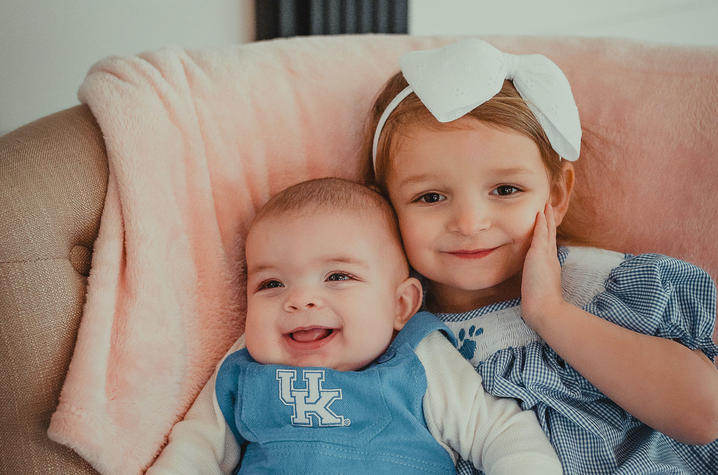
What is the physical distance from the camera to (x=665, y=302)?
0.94 m

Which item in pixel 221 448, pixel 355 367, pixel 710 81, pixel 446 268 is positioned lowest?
pixel 221 448

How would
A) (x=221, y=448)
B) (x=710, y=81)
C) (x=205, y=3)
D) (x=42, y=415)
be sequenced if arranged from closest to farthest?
(x=42, y=415)
(x=221, y=448)
(x=710, y=81)
(x=205, y=3)

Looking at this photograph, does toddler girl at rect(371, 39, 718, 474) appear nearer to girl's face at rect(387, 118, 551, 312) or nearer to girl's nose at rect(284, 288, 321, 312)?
girl's face at rect(387, 118, 551, 312)

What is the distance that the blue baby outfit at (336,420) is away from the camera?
0.90m

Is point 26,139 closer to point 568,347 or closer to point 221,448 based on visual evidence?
point 221,448

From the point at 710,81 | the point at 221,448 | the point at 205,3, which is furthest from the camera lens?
the point at 205,3

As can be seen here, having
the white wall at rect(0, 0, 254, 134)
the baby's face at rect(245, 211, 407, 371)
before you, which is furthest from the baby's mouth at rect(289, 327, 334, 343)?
the white wall at rect(0, 0, 254, 134)

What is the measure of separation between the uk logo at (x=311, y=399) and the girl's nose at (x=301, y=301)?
0.31ft

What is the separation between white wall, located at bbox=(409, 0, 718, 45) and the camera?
2.13m

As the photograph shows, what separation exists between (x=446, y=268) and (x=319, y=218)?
0.77 ft

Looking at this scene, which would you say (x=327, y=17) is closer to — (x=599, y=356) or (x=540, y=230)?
(x=540, y=230)

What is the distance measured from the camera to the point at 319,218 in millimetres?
1004

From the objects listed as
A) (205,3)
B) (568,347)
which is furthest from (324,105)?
(205,3)

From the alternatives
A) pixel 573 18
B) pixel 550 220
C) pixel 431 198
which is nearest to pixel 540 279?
pixel 550 220
